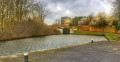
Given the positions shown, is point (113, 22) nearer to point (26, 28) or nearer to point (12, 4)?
point (26, 28)

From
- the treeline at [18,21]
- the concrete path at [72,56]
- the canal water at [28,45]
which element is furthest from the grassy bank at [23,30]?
the concrete path at [72,56]

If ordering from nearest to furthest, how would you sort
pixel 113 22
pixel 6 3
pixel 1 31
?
1. pixel 1 31
2. pixel 6 3
3. pixel 113 22

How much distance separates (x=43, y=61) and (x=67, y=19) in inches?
3100

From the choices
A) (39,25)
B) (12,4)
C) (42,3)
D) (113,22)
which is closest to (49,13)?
(42,3)

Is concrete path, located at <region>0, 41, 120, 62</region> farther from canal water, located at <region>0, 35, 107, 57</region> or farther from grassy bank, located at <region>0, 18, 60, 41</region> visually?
grassy bank, located at <region>0, 18, 60, 41</region>

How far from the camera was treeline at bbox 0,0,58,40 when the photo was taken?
2073 centimetres

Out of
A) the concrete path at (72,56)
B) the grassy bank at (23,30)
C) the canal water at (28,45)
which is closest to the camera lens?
the concrete path at (72,56)

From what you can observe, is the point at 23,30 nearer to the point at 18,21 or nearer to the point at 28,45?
the point at 18,21

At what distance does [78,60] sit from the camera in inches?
217

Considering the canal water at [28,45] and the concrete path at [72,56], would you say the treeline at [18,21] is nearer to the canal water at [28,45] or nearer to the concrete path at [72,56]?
the canal water at [28,45]

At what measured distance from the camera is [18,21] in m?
24.7

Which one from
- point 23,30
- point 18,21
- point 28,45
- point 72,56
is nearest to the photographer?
point 72,56

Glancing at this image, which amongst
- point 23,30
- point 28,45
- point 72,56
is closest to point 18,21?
point 23,30

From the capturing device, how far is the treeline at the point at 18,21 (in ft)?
68.0
